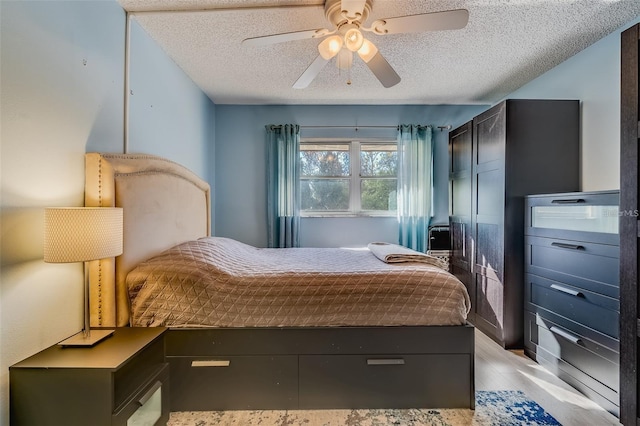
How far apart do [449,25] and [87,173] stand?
205cm

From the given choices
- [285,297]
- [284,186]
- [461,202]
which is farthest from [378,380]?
[284,186]

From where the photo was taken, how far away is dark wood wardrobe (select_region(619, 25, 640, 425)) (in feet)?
5.40

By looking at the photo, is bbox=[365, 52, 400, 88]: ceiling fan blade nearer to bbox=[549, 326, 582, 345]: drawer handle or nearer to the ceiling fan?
the ceiling fan

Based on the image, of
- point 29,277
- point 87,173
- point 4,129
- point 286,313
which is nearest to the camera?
point 4,129

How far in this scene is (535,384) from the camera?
7.14 ft

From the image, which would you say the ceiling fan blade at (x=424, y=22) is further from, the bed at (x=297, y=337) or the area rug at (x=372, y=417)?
the area rug at (x=372, y=417)

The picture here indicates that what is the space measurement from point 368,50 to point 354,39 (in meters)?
0.12

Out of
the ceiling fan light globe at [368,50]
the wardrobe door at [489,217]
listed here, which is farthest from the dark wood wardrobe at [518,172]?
the ceiling fan light globe at [368,50]

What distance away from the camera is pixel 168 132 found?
8.82 feet

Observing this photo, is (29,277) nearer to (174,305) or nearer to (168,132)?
(174,305)

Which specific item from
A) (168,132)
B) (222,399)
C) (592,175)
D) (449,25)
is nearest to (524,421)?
(222,399)

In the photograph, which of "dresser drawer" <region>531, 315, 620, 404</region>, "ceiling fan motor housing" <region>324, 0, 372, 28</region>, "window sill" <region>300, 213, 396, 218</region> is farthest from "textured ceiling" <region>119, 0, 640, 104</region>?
"dresser drawer" <region>531, 315, 620, 404</region>

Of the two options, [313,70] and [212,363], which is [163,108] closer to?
[313,70]

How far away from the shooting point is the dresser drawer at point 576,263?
6.21 feet
